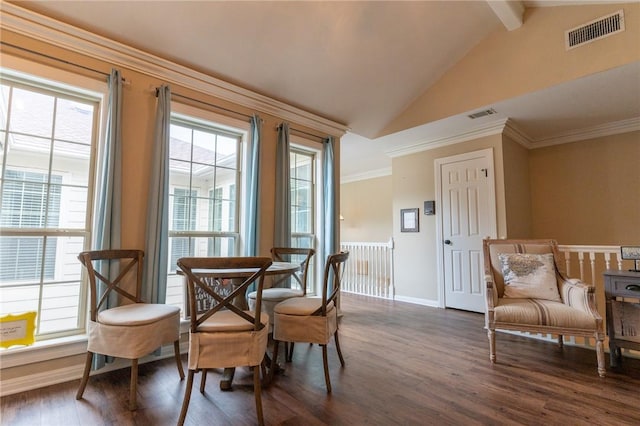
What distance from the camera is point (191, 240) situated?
9.52 feet

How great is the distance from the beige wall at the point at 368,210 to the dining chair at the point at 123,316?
530cm

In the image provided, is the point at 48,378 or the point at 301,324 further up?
the point at 301,324

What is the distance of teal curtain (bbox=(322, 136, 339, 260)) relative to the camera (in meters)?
3.89

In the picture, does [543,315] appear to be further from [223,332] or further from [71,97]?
[71,97]

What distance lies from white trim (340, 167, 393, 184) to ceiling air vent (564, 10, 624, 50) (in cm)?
377

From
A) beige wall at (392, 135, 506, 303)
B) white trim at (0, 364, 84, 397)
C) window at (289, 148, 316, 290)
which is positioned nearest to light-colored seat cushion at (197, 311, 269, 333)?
white trim at (0, 364, 84, 397)

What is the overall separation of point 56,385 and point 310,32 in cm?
357

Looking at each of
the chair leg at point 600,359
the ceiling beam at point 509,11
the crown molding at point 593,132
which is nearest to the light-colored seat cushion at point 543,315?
the chair leg at point 600,359

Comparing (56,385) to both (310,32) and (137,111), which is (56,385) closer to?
(137,111)

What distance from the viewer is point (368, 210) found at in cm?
714

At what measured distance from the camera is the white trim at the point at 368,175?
22.2ft

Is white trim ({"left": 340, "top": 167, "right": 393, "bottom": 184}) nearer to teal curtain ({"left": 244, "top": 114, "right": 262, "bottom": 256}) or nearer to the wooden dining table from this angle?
teal curtain ({"left": 244, "top": 114, "right": 262, "bottom": 256})

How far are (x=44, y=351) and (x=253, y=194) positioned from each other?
202 centimetres

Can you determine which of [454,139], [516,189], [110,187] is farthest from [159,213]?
[516,189]
